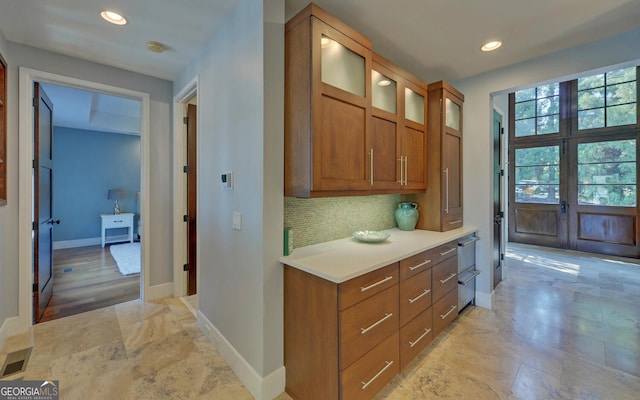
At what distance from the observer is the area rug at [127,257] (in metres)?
4.28

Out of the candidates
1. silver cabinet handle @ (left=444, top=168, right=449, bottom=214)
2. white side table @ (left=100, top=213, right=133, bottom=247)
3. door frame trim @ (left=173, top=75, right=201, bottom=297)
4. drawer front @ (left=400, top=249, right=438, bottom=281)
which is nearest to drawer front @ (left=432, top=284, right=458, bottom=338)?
drawer front @ (left=400, top=249, right=438, bottom=281)

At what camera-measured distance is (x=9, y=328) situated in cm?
235

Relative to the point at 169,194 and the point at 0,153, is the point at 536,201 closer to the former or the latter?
the point at 169,194

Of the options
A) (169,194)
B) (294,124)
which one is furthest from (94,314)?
(294,124)

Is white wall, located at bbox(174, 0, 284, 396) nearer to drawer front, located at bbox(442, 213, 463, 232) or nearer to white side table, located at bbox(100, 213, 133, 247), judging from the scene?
drawer front, located at bbox(442, 213, 463, 232)

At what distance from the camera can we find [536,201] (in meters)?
5.91

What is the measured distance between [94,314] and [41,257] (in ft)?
2.62

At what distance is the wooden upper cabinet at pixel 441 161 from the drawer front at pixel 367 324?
4.21 ft

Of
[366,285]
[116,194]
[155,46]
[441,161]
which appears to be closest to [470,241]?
[441,161]

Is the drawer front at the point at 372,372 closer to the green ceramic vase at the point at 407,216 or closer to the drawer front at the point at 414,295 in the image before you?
the drawer front at the point at 414,295

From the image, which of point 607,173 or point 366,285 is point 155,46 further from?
point 607,173

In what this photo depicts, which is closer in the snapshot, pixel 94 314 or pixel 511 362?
pixel 511 362

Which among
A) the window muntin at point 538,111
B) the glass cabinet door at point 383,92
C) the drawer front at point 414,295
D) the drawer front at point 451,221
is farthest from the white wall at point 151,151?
the window muntin at point 538,111

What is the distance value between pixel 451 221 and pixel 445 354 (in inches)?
50.8
